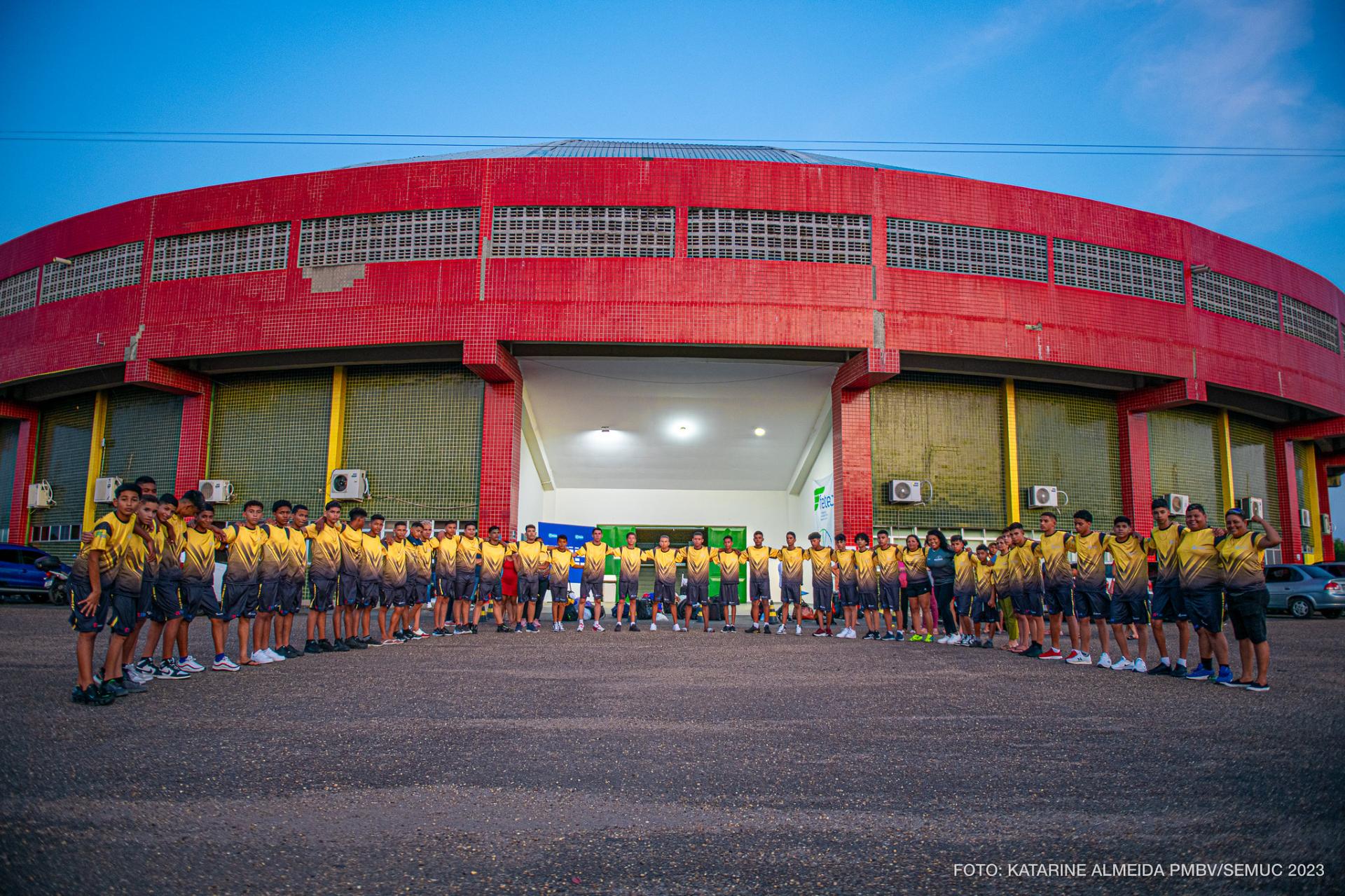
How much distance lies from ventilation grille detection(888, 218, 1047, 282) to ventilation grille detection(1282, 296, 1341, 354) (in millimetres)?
8728

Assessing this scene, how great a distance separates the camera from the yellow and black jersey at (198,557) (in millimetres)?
7293

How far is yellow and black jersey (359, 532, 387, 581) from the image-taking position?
10.2 meters

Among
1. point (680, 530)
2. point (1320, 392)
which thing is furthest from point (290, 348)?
point (1320, 392)

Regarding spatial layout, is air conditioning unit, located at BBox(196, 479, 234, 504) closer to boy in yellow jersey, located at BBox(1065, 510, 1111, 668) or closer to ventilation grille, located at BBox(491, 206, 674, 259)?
ventilation grille, located at BBox(491, 206, 674, 259)

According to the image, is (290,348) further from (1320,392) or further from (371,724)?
(1320,392)

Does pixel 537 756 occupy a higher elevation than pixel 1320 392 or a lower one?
lower

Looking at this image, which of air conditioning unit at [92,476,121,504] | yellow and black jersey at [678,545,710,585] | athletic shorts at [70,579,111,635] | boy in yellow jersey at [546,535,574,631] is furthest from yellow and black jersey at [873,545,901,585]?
air conditioning unit at [92,476,121,504]

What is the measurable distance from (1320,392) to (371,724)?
26.4 meters

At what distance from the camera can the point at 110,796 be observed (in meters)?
3.56

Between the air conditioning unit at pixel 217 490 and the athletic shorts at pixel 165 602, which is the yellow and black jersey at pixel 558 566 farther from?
the air conditioning unit at pixel 217 490

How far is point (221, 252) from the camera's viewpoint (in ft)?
61.3

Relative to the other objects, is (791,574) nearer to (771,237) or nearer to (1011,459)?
(771,237)

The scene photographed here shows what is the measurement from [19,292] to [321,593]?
18202mm

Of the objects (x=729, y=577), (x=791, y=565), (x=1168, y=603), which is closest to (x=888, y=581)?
(x=791, y=565)
